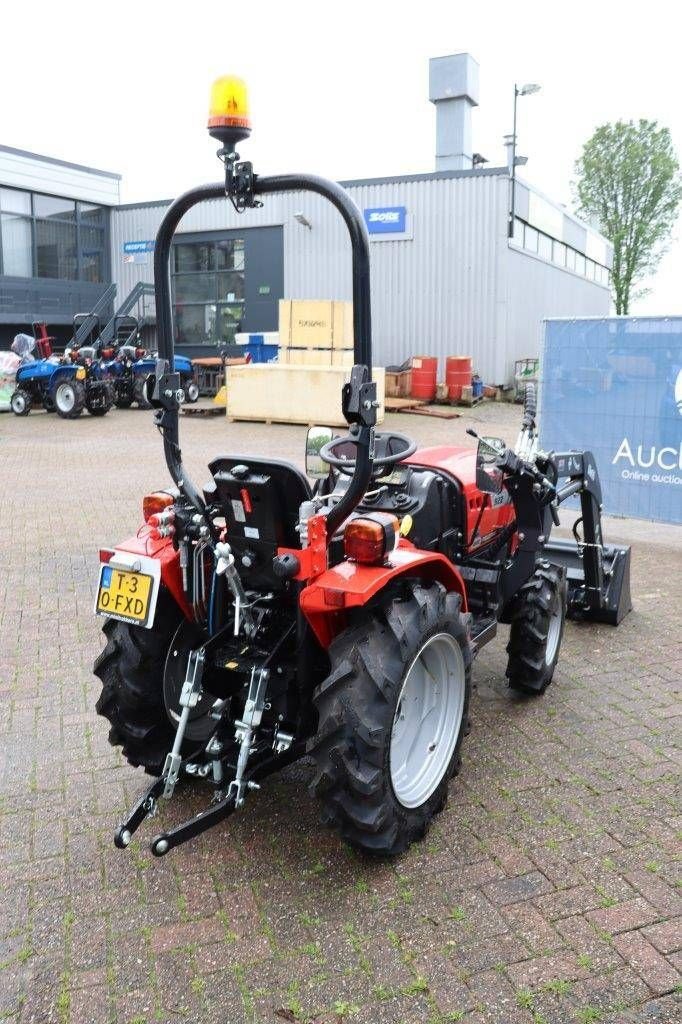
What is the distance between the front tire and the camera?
2756 mm

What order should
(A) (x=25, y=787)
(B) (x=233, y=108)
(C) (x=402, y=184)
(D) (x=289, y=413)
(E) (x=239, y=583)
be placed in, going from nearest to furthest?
1. (B) (x=233, y=108)
2. (E) (x=239, y=583)
3. (A) (x=25, y=787)
4. (D) (x=289, y=413)
5. (C) (x=402, y=184)

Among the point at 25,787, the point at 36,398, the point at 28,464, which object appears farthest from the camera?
the point at 36,398

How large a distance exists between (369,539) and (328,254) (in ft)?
64.2

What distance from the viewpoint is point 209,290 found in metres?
23.3

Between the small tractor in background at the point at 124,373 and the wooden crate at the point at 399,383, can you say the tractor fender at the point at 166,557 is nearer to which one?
the small tractor in background at the point at 124,373

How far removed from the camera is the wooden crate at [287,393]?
1537 centimetres

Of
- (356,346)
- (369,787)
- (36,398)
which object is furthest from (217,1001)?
(36,398)

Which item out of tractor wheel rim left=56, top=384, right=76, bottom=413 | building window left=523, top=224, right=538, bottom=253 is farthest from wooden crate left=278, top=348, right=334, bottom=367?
building window left=523, top=224, right=538, bottom=253

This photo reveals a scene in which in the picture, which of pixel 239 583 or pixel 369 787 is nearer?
pixel 369 787

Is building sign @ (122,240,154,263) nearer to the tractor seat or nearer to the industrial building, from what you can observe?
the industrial building

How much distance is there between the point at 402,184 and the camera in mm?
20375

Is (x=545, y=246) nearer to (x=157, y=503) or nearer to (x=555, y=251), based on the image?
(x=555, y=251)

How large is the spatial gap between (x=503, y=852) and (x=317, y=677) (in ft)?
2.92

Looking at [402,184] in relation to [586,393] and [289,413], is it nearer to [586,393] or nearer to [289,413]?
[289,413]
